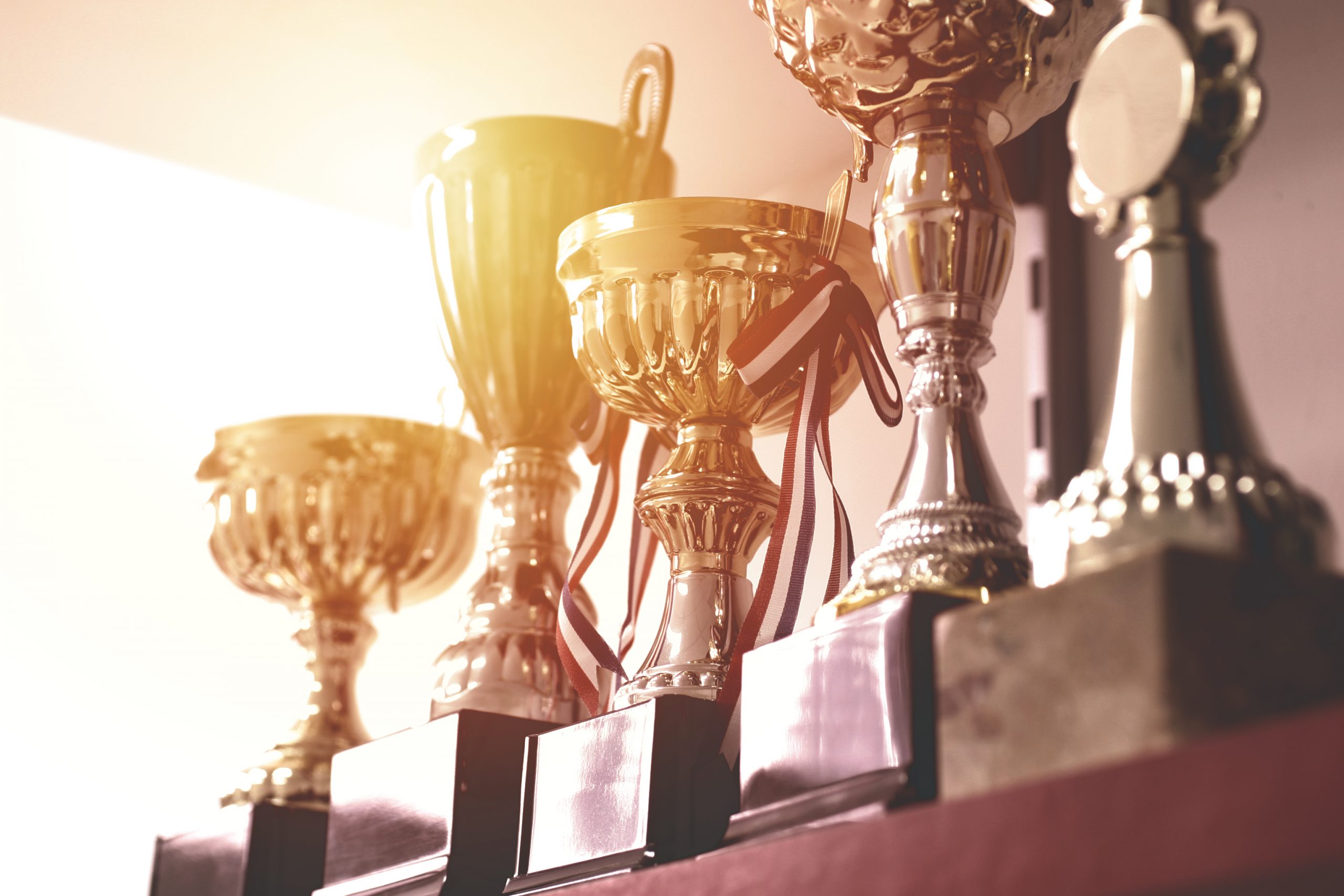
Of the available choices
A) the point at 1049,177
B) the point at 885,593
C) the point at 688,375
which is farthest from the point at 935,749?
the point at 1049,177

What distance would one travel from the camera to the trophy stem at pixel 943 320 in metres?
0.65

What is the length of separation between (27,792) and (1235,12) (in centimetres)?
139

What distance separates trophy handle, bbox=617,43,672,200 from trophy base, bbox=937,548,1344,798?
712mm

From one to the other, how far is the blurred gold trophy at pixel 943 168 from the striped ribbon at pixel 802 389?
9cm

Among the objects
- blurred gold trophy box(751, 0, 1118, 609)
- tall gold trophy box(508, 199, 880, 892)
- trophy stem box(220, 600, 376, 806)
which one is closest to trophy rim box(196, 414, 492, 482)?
trophy stem box(220, 600, 376, 806)

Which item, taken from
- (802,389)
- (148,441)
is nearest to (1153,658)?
(802,389)

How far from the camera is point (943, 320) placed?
0.70 metres

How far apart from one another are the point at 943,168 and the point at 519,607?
1.48 feet

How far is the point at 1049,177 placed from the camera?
41.4 inches

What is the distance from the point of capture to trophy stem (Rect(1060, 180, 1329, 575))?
486 mm

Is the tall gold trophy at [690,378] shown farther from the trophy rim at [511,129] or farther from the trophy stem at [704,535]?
the trophy rim at [511,129]

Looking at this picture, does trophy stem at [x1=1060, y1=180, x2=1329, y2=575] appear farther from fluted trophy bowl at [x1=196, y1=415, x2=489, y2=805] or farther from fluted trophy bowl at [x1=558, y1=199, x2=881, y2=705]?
fluted trophy bowl at [x1=196, y1=415, x2=489, y2=805]

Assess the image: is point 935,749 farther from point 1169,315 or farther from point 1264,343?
point 1264,343

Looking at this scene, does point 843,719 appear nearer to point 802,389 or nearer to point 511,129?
point 802,389
